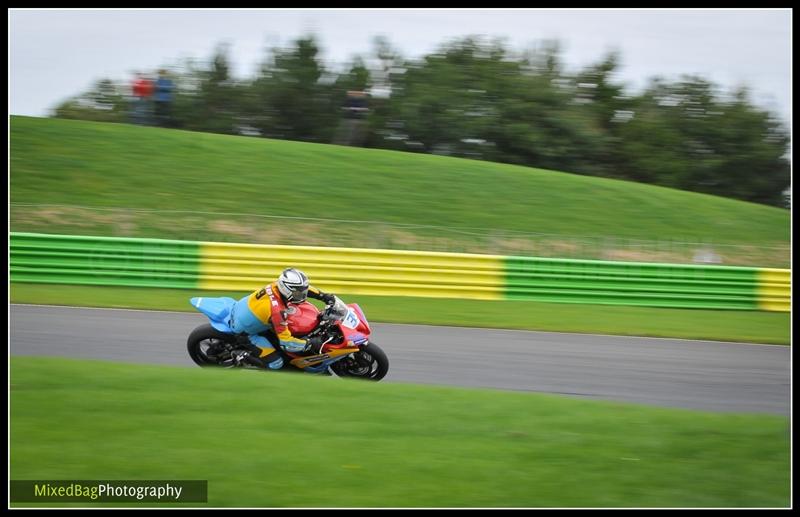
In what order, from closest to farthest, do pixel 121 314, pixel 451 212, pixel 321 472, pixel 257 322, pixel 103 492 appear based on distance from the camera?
pixel 103 492 < pixel 321 472 < pixel 257 322 < pixel 121 314 < pixel 451 212

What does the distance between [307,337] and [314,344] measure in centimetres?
10

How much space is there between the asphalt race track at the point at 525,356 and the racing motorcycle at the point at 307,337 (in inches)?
23.3

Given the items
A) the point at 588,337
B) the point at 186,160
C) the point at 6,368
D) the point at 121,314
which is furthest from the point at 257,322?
the point at 186,160

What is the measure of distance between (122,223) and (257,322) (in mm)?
8358

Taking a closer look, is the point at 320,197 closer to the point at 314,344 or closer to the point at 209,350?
the point at 209,350

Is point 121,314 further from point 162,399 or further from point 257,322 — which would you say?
point 162,399

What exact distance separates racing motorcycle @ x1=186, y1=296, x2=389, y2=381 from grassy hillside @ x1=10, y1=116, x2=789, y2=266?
6967mm

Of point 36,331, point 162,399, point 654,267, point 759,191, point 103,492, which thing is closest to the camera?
point 103,492

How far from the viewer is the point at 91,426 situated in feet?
18.9

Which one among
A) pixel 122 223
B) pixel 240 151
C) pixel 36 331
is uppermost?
pixel 240 151

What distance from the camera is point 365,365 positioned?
8.69m

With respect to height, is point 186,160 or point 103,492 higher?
point 186,160

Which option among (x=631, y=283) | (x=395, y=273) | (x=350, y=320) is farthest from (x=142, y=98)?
(x=350, y=320)

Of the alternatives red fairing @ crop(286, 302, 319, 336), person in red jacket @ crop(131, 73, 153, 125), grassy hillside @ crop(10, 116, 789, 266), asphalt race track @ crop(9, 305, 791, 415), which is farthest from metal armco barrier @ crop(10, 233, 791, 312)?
person in red jacket @ crop(131, 73, 153, 125)
